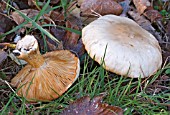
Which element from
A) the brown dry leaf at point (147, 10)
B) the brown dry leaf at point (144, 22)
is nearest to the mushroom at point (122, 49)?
the brown dry leaf at point (144, 22)

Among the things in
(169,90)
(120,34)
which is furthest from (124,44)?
(169,90)

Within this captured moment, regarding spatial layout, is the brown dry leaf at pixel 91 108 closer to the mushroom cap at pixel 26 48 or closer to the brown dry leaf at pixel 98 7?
the mushroom cap at pixel 26 48

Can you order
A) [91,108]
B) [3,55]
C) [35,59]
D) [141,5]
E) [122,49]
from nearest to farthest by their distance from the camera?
[91,108] → [35,59] → [122,49] → [3,55] → [141,5]

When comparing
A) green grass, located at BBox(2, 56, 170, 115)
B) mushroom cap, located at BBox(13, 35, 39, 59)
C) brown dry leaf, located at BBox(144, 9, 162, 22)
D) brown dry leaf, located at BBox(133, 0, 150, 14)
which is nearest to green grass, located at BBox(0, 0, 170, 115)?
green grass, located at BBox(2, 56, 170, 115)

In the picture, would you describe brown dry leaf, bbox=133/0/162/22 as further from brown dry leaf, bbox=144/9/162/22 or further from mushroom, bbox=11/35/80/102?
mushroom, bbox=11/35/80/102

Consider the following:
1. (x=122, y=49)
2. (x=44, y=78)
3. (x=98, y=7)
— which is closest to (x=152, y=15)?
(x=98, y=7)

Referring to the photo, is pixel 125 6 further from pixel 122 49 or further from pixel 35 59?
pixel 35 59

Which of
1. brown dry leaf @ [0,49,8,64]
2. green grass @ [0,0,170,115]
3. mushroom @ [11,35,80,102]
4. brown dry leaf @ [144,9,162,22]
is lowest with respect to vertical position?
green grass @ [0,0,170,115]

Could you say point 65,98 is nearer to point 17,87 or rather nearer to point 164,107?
point 17,87
